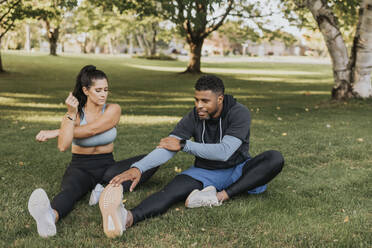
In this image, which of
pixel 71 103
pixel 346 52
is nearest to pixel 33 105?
pixel 71 103

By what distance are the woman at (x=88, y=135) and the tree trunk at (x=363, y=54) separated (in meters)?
9.67

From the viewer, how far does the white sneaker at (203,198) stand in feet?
13.8

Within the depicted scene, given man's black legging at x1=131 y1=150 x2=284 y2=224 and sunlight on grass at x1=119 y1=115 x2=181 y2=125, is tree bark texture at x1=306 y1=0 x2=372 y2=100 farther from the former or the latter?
man's black legging at x1=131 y1=150 x2=284 y2=224

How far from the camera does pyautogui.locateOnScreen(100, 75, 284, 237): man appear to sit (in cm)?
416

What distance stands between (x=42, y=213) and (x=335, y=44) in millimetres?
11206

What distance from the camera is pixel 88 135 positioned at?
4.64 m

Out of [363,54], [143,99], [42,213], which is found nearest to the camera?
[42,213]

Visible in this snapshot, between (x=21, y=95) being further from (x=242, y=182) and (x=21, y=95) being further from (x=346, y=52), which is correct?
(x=242, y=182)

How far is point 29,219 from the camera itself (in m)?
4.01

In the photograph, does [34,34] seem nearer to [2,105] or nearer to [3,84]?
[3,84]

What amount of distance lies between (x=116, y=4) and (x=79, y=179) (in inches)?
724

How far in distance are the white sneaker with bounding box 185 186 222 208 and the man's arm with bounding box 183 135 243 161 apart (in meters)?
0.35

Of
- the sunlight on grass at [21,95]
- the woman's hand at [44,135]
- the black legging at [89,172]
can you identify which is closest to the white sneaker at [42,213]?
the black legging at [89,172]

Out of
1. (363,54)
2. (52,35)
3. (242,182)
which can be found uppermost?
(52,35)
